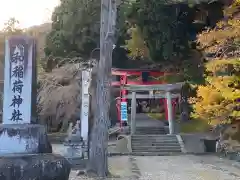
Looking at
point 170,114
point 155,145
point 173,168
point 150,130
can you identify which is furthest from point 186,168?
point 150,130

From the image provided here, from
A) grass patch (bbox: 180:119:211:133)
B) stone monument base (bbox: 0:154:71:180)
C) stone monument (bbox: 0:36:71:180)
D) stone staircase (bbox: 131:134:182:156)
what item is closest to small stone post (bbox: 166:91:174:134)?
stone staircase (bbox: 131:134:182:156)

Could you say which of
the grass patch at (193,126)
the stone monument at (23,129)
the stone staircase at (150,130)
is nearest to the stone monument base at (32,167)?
the stone monument at (23,129)

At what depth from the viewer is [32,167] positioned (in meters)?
7.39

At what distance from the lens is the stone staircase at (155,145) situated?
21.3m

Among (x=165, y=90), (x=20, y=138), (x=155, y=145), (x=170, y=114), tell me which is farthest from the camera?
(x=165, y=90)

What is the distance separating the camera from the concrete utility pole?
12914mm

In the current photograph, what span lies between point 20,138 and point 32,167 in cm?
64

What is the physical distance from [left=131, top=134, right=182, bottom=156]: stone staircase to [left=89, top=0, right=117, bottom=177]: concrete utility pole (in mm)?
7707

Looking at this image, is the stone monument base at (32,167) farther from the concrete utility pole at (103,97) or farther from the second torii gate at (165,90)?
the second torii gate at (165,90)

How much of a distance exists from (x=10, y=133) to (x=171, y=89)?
17.2m

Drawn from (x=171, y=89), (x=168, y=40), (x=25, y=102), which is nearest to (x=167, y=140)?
(x=171, y=89)

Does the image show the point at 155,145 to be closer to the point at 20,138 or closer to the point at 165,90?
the point at 165,90

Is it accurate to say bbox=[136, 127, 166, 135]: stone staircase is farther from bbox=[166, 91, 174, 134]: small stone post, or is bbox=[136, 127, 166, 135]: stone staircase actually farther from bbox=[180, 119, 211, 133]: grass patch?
bbox=[166, 91, 174, 134]: small stone post

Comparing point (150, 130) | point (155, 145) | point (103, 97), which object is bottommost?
point (155, 145)
